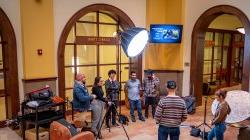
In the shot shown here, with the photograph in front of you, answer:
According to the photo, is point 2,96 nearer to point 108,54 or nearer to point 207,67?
point 108,54

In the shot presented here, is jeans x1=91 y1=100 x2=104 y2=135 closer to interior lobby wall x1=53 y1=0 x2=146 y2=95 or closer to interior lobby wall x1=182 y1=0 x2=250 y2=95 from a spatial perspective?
interior lobby wall x1=53 y1=0 x2=146 y2=95

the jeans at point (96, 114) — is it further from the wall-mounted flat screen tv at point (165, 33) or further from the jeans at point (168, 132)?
the wall-mounted flat screen tv at point (165, 33)

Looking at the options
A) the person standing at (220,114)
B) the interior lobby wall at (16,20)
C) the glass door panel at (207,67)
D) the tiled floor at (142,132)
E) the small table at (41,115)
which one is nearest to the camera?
the person standing at (220,114)

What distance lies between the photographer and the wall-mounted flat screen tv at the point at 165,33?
7340 mm

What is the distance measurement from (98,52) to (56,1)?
6.07ft

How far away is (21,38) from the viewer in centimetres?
568

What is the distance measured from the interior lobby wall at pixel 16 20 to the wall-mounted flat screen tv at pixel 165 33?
11.4 feet

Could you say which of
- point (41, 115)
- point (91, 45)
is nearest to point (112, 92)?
point (41, 115)

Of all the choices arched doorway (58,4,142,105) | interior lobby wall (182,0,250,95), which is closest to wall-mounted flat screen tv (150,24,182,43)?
interior lobby wall (182,0,250,95)

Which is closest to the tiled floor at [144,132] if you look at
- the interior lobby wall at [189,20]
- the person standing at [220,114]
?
the person standing at [220,114]

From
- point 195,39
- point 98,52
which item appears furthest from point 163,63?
point 98,52

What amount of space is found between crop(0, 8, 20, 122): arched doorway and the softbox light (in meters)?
2.59

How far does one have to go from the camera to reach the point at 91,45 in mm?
7223

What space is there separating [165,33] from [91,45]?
205cm
